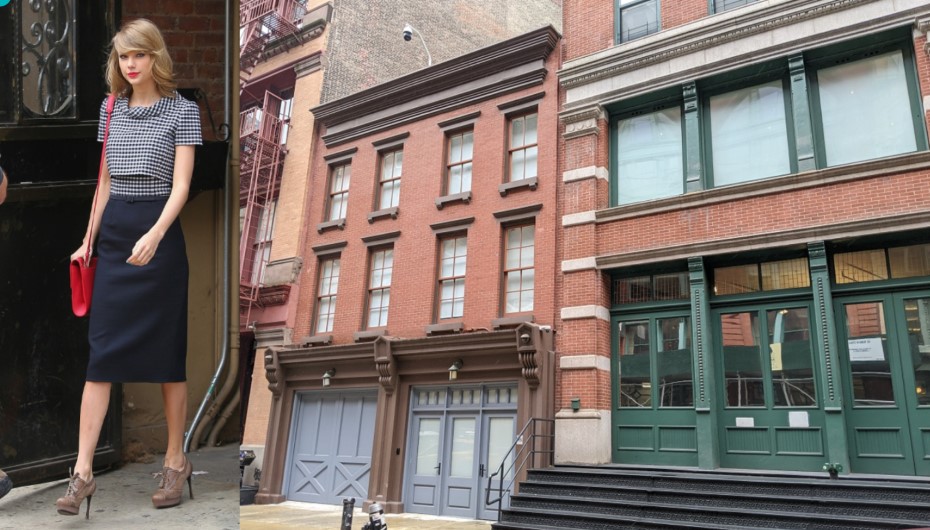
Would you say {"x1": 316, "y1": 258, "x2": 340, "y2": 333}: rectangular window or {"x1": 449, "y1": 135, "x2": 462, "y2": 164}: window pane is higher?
{"x1": 449, "y1": 135, "x2": 462, "y2": 164}: window pane

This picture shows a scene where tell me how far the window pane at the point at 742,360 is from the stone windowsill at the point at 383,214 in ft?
22.1

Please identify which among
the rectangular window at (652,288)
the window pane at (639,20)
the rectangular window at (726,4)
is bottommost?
the rectangular window at (652,288)

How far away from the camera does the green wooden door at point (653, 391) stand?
11.2 metres

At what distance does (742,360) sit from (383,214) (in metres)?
7.38

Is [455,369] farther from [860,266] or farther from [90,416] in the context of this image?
[90,416]

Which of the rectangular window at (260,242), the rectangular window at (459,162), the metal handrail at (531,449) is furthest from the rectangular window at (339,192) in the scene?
the rectangular window at (260,242)

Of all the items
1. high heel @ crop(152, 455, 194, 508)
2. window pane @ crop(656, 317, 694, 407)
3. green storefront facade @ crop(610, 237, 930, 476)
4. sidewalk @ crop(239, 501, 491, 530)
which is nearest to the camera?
high heel @ crop(152, 455, 194, 508)

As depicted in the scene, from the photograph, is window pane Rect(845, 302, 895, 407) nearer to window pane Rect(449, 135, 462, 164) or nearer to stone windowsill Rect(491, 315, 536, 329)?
stone windowsill Rect(491, 315, 536, 329)

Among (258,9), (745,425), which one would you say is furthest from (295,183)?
(745,425)

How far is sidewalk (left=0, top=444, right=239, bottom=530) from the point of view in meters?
2.38

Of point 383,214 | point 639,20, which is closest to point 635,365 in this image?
point 383,214

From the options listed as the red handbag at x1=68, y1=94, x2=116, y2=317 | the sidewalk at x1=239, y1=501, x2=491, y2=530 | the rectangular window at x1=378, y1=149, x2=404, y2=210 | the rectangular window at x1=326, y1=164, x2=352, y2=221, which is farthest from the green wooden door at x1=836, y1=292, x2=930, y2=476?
the red handbag at x1=68, y1=94, x2=116, y2=317

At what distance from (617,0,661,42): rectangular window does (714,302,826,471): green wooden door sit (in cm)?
525

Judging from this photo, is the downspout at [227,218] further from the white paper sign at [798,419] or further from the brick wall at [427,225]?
the brick wall at [427,225]
